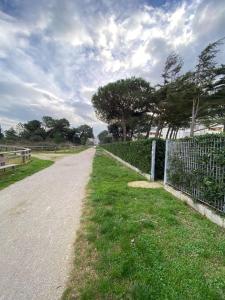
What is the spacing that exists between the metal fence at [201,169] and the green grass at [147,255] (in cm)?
53

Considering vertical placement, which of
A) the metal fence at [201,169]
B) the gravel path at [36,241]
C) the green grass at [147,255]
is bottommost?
the gravel path at [36,241]

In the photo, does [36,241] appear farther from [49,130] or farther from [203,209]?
[49,130]

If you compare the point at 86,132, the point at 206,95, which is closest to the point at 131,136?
the point at 206,95

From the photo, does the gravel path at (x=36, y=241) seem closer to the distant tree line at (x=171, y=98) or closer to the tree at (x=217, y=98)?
the distant tree line at (x=171, y=98)

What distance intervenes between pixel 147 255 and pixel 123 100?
32.3 metres

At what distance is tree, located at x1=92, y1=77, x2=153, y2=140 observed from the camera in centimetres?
3224

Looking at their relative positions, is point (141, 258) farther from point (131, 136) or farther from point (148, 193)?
point (131, 136)

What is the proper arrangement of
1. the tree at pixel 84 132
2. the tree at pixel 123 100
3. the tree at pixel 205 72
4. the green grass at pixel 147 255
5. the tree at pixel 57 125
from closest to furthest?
the green grass at pixel 147 255 → the tree at pixel 205 72 → the tree at pixel 123 100 → the tree at pixel 57 125 → the tree at pixel 84 132

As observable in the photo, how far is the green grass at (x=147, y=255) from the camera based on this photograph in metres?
2.37

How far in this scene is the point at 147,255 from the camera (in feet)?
9.96

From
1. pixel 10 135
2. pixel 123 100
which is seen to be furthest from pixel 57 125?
pixel 123 100

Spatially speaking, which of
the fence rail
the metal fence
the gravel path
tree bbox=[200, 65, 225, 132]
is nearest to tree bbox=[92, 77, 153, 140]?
tree bbox=[200, 65, 225, 132]

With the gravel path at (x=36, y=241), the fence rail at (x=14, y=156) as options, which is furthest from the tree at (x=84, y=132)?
the gravel path at (x=36, y=241)

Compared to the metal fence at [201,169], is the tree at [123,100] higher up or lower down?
higher up
